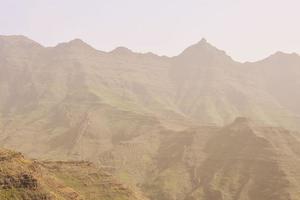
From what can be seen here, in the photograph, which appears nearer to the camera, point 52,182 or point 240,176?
point 52,182

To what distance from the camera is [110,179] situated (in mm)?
138500

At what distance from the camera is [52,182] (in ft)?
335

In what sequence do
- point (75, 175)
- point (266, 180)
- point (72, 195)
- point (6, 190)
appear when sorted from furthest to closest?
point (266, 180) < point (75, 175) < point (72, 195) < point (6, 190)

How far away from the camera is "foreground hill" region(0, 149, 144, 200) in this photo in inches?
3334

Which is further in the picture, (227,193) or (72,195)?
(227,193)

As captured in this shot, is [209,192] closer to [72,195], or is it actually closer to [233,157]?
[233,157]

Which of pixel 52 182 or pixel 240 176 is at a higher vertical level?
pixel 52 182

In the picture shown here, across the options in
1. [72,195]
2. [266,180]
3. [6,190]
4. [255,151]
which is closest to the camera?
[6,190]

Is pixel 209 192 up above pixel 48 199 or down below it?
below

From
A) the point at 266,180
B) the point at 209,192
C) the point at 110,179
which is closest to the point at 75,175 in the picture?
the point at 110,179

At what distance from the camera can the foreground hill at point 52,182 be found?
278 feet

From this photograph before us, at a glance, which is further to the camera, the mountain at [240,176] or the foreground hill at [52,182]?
the mountain at [240,176]

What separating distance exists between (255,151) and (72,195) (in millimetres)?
105331

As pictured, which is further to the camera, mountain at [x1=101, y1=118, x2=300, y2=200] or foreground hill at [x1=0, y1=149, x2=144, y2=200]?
mountain at [x1=101, y1=118, x2=300, y2=200]
